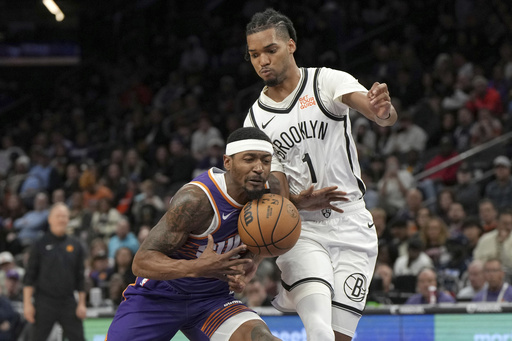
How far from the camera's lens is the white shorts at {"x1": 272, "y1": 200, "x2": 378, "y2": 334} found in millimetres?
5125

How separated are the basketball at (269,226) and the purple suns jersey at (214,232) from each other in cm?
14

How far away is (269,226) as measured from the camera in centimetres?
471

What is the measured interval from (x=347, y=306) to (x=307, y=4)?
1392 cm

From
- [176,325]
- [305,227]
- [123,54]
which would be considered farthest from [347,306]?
[123,54]

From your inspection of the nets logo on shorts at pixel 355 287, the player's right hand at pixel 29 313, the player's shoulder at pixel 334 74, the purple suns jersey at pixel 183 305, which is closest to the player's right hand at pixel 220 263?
the purple suns jersey at pixel 183 305

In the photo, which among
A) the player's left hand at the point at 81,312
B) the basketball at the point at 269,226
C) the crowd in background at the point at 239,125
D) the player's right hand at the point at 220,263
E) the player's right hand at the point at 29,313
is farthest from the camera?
the crowd in background at the point at 239,125

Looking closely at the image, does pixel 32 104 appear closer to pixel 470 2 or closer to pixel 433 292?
pixel 470 2

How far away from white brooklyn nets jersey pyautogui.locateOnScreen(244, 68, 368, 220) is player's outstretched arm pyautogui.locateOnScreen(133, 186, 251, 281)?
0.76 metres

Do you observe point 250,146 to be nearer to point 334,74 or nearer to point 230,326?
point 334,74

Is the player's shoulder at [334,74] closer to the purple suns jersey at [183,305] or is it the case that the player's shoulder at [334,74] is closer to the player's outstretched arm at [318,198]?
the player's outstretched arm at [318,198]

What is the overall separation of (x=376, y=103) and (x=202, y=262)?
146cm

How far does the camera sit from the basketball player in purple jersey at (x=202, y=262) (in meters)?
4.76

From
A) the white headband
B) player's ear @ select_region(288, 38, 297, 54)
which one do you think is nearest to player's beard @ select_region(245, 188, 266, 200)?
the white headband

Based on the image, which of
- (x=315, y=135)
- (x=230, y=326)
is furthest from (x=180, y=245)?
(x=315, y=135)
